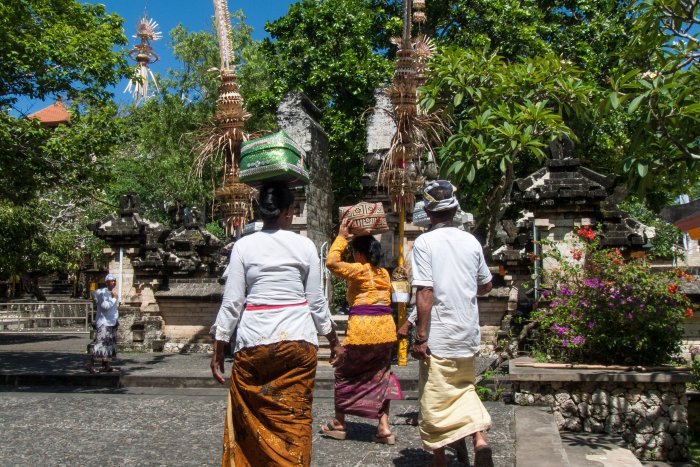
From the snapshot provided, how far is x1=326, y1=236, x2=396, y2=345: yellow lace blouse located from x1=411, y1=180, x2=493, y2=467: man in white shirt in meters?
1.23

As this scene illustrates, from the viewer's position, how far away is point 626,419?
21.5 feet

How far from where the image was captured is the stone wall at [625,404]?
21.2ft

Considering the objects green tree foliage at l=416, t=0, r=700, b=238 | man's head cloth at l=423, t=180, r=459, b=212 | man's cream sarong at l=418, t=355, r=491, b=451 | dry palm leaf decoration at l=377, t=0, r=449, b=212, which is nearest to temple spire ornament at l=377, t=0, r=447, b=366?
dry palm leaf decoration at l=377, t=0, r=449, b=212

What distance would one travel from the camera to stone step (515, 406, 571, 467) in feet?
15.7

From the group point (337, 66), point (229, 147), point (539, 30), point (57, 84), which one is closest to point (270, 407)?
point (229, 147)

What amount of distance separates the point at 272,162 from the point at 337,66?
18475mm

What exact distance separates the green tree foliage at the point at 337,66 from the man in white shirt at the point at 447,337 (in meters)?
17.2

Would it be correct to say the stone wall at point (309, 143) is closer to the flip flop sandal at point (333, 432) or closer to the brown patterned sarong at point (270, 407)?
the flip flop sandal at point (333, 432)

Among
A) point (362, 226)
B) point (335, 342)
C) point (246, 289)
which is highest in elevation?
point (362, 226)

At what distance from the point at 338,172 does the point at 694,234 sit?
495 inches

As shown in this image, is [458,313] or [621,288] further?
[621,288]

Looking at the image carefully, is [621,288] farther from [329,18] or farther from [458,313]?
[329,18]

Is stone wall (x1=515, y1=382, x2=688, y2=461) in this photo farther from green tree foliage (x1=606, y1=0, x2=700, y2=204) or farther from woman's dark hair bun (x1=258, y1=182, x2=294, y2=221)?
woman's dark hair bun (x1=258, y1=182, x2=294, y2=221)

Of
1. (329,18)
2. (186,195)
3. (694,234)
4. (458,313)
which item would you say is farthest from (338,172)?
(458,313)
